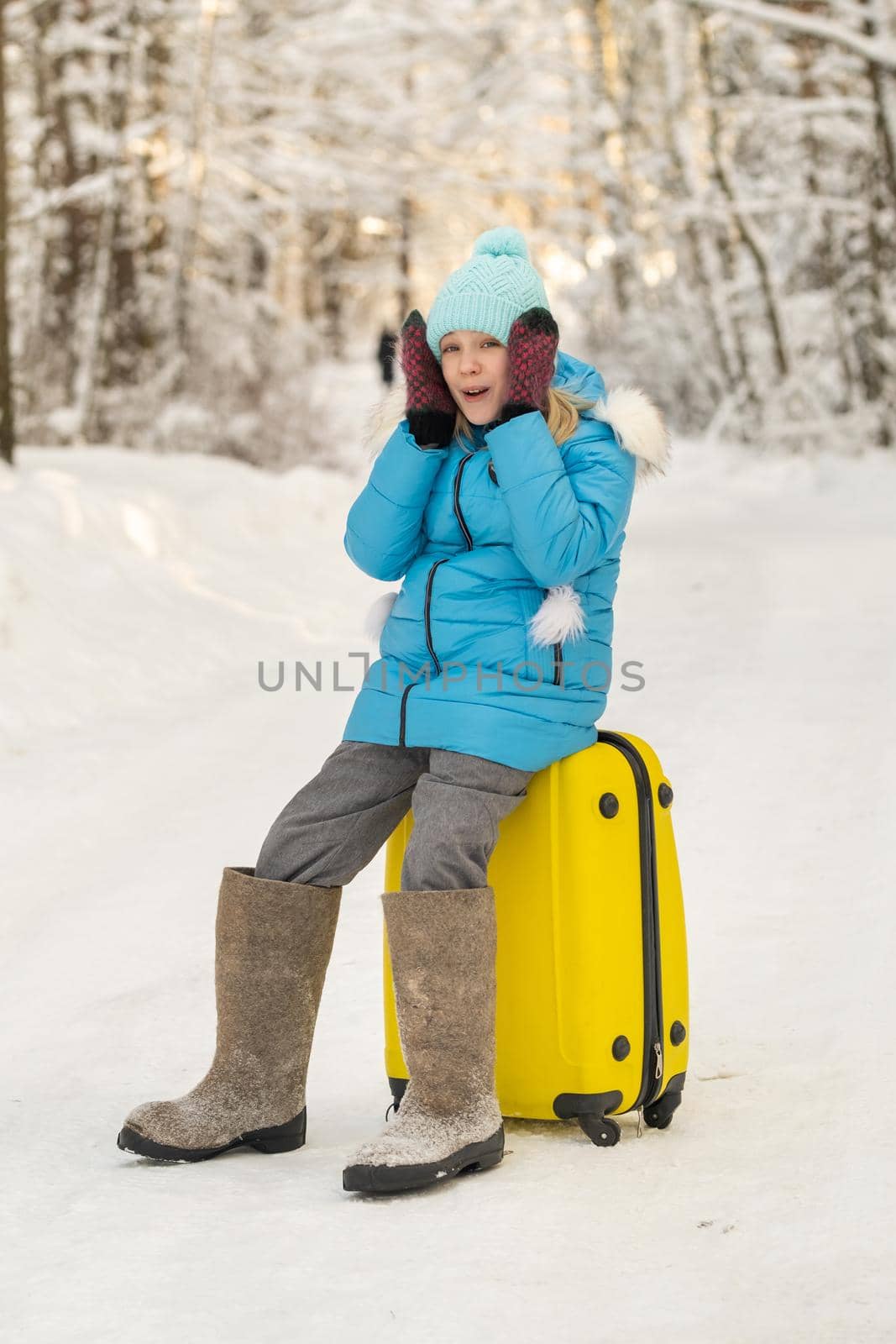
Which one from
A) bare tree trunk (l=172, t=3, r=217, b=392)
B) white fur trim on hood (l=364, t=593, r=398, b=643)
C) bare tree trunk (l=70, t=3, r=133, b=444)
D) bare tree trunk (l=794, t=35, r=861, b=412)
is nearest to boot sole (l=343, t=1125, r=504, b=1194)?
white fur trim on hood (l=364, t=593, r=398, b=643)

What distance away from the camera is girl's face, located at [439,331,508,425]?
2.81 metres

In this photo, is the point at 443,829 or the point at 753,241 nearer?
the point at 443,829

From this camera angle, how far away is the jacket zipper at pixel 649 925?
9.10 feet

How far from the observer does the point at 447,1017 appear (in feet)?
8.42

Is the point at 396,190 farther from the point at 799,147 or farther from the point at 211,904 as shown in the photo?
the point at 211,904

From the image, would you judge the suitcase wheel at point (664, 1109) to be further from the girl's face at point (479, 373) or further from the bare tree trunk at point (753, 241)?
the bare tree trunk at point (753, 241)

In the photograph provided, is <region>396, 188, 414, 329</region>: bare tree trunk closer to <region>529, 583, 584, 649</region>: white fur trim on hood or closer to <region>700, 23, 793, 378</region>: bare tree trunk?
<region>700, 23, 793, 378</region>: bare tree trunk

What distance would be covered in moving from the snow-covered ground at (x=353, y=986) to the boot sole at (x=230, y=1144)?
1.0 inches

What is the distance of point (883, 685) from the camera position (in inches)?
228

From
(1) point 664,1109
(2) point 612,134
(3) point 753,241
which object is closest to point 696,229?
(3) point 753,241

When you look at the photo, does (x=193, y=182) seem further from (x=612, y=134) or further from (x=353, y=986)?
(x=353, y=986)

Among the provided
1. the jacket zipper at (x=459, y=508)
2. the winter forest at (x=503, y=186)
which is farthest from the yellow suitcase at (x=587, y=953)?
the winter forest at (x=503, y=186)

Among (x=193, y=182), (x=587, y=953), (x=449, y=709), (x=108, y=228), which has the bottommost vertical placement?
(x=587, y=953)

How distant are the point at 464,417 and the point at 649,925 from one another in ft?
3.17
